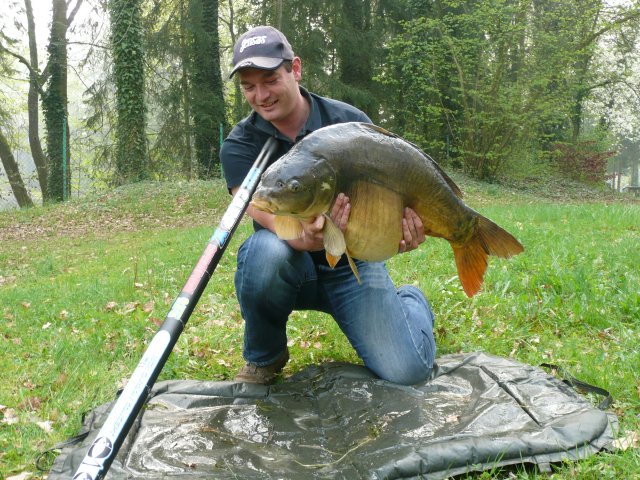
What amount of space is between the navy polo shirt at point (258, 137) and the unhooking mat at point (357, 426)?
28.1 inches

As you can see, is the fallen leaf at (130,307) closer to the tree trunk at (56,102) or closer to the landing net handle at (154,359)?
the landing net handle at (154,359)

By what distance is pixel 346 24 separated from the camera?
17.1 meters

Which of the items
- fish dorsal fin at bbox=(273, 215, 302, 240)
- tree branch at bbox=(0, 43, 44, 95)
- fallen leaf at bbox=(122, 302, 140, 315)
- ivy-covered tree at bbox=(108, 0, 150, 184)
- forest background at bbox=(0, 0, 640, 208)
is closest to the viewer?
fish dorsal fin at bbox=(273, 215, 302, 240)

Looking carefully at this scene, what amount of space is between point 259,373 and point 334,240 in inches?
43.5

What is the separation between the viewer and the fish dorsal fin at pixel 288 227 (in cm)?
235

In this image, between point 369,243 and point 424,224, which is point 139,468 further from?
point 424,224

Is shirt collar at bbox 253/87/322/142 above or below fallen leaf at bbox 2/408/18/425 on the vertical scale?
above

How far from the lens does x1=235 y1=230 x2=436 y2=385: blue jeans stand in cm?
270

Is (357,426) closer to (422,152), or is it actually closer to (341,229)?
(341,229)

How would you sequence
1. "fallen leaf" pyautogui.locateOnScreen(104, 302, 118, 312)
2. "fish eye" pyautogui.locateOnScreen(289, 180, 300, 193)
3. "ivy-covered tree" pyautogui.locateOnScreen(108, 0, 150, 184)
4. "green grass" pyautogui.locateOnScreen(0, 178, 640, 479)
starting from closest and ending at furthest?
"fish eye" pyautogui.locateOnScreen(289, 180, 300, 193) → "green grass" pyautogui.locateOnScreen(0, 178, 640, 479) → "fallen leaf" pyautogui.locateOnScreen(104, 302, 118, 312) → "ivy-covered tree" pyautogui.locateOnScreen(108, 0, 150, 184)

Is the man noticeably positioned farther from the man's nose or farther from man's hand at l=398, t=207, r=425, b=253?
man's hand at l=398, t=207, r=425, b=253

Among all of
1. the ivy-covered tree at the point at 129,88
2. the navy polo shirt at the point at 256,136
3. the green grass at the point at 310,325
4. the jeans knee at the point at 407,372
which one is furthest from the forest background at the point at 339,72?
the jeans knee at the point at 407,372

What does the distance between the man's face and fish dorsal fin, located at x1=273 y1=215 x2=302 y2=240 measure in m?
0.60

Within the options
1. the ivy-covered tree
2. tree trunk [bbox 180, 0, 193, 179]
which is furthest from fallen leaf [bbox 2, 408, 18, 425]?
tree trunk [bbox 180, 0, 193, 179]
